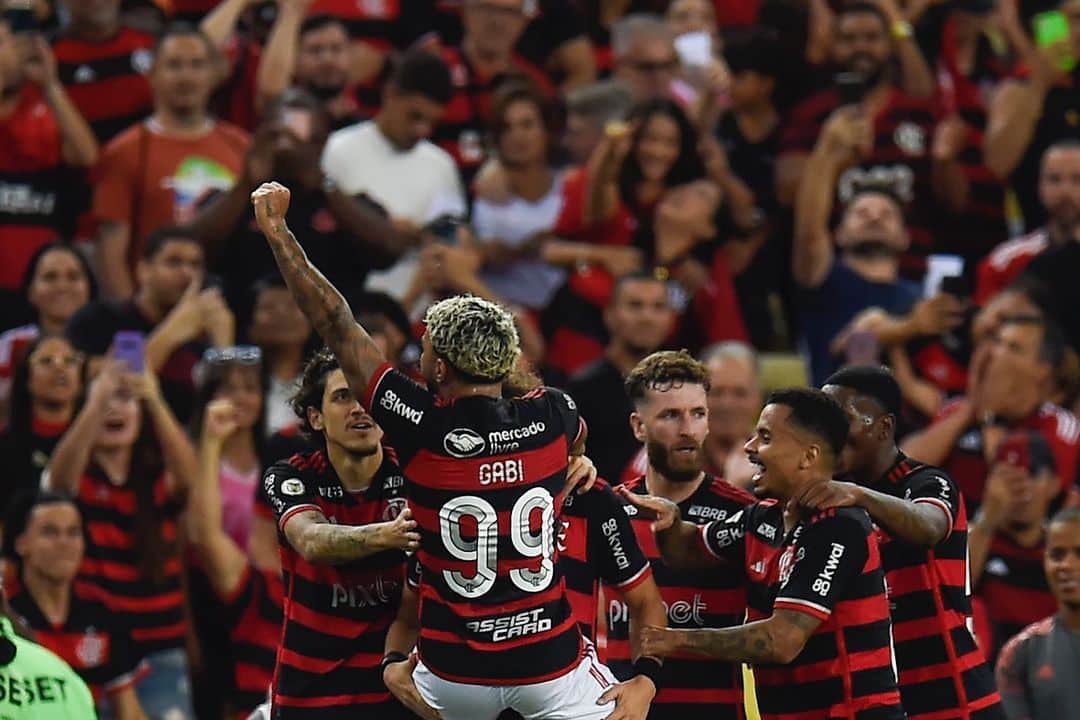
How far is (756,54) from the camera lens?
43.3 feet

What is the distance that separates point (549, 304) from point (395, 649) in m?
4.97

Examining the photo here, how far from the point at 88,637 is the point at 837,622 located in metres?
4.06

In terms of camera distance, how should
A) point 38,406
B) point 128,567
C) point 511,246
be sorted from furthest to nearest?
1. point 511,246
2. point 38,406
3. point 128,567

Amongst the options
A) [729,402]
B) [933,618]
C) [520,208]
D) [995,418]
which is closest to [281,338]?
[520,208]

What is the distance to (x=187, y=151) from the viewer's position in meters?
12.0

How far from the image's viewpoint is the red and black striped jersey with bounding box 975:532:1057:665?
1035cm

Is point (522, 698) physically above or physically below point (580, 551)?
below

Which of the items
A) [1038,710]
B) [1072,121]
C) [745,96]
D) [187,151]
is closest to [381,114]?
[187,151]

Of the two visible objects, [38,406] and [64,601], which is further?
[38,406]

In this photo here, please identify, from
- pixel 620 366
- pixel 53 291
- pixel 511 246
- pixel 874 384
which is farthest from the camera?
pixel 511 246

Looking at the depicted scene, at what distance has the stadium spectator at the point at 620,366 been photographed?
10.6 meters

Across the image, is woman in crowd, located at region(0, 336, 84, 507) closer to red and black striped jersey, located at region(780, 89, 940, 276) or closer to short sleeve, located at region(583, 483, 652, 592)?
short sleeve, located at region(583, 483, 652, 592)

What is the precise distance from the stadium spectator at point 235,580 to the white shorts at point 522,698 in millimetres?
3388

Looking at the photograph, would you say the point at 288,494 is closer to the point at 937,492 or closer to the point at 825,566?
the point at 825,566
